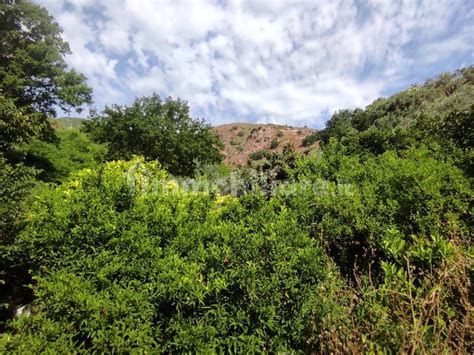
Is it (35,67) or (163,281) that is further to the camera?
(35,67)

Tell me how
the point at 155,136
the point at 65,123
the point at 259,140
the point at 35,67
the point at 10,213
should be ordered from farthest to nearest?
the point at 65,123 → the point at 259,140 → the point at 155,136 → the point at 35,67 → the point at 10,213

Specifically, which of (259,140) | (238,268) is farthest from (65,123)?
(238,268)

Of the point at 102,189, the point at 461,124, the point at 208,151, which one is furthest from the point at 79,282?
the point at 208,151

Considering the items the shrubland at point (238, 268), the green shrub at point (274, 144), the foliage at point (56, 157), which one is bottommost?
the shrubland at point (238, 268)

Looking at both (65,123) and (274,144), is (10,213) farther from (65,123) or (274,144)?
(65,123)

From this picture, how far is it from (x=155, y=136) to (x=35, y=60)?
849cm

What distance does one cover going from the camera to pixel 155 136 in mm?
22703

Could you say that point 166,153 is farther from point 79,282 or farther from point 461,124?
point 79,282

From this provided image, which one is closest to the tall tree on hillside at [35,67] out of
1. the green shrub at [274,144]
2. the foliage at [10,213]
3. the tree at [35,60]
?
the tree at [35,60]

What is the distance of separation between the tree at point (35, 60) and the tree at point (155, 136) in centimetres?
405

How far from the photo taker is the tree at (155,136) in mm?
22656

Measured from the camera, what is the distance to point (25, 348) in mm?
2244

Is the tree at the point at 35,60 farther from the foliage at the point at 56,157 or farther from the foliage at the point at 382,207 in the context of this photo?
the foliage at the point at 382,207

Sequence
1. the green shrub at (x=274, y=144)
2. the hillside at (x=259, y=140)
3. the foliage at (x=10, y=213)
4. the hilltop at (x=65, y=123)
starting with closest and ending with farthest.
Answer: the foliage at (x=10, y=213), the hilltop at (x=65, y=123), the green shrub at (x=274, y=144), the hillside at (x=259, y=140)
